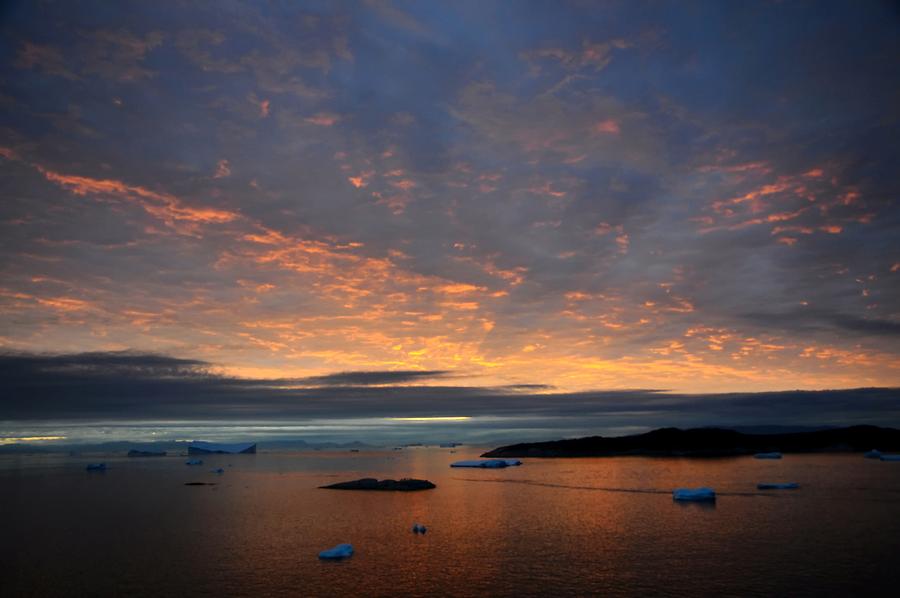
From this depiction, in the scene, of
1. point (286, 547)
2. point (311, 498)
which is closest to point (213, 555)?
point (286, 547)

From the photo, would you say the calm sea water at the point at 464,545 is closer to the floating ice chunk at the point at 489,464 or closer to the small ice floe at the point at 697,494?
the small ice floe at the point at 697,494

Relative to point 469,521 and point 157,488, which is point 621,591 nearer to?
point 469,521

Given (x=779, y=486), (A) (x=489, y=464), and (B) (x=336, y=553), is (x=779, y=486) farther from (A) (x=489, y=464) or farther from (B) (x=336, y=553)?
(A) (x=489, y=464)

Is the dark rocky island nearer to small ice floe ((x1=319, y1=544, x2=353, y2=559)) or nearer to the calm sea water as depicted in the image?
the calm sea water

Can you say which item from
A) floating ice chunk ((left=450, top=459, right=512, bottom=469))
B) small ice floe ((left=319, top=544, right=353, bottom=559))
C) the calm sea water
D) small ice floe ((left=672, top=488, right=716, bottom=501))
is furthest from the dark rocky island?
floating ice chunk ((left=450, top=459, right=512, bottom=469))

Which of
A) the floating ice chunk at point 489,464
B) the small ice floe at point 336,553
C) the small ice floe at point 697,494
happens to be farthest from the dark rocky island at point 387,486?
the floating ice chunk at point 489,464

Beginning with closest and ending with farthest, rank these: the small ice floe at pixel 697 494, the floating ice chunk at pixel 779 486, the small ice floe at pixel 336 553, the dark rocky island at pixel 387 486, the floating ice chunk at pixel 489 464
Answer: the small ice floe at pixel 336 553, the small ice floe at pixel 697 494, the floating ice chunk at pixel 779 486, the dark rocky island at pixel 387 486, the floating ice chunk at pixel 489 464

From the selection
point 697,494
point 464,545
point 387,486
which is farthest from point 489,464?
point 464,545

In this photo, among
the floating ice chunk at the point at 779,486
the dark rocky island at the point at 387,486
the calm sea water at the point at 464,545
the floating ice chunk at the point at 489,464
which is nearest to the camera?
the calm sea water at the point at 464,545
